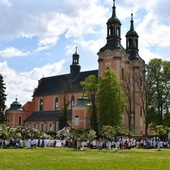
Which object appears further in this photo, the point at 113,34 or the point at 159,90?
the point at 113,34

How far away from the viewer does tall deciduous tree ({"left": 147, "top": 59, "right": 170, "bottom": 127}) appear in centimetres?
5088

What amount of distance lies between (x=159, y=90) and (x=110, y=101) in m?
8.08

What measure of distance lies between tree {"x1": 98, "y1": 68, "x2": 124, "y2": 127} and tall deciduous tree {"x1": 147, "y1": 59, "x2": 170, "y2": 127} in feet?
17.1

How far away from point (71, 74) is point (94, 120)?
22.7m

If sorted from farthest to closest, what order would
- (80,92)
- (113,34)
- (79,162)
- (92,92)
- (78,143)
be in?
(80,92)
(113,34)
(92,92)
(78,143)
(79,162)

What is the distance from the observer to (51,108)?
7475 cm

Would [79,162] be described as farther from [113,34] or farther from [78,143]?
[113,34]

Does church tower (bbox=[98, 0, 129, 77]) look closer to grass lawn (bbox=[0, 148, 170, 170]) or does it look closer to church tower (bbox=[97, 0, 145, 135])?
church tower (bbox=[97, 0, 145, 135])

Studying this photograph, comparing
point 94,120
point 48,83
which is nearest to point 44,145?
point 94,120

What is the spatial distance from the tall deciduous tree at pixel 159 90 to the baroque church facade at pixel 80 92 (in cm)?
424

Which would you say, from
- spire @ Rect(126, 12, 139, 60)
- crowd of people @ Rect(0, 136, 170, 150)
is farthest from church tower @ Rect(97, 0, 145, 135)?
crowd of people @ Rect(0, 136, 170, 150)

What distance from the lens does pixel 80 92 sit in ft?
226

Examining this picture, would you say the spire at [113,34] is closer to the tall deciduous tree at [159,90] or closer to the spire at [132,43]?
the spire at [132,43]

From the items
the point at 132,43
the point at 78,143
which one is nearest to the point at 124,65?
the point at 132,43
